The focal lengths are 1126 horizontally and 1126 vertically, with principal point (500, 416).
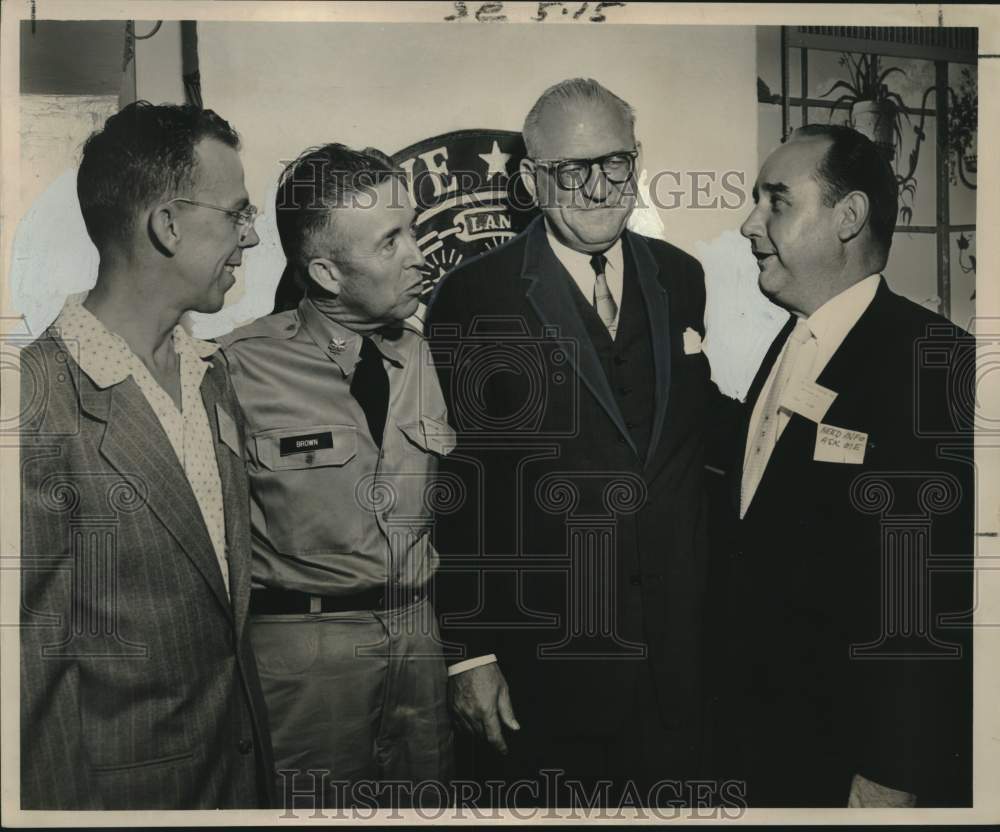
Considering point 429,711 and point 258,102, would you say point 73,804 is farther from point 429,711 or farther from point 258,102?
point 258,102

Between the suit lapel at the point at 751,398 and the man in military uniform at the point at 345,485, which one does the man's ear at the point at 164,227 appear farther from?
the suit lapel at the point at 751,398

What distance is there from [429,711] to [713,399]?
1152 mm

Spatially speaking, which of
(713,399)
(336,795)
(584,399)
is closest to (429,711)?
(336,795)

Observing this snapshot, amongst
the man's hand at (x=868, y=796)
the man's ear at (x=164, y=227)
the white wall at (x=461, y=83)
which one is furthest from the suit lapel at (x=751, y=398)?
the man's ear at (x=164, y=227)

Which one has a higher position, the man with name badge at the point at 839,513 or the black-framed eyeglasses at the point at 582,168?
the black-framed eyeglasses at the point at 582,168

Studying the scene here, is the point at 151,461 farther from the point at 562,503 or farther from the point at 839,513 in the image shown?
the point at 839,513

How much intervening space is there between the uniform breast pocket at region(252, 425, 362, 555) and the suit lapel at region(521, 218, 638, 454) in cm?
64

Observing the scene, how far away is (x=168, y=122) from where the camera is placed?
3004 millimetres

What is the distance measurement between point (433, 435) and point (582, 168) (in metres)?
0.83

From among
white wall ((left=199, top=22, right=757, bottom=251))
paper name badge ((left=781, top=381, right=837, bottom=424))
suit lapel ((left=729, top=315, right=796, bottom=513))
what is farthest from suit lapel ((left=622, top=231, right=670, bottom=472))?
paper name badge ((left=781, top=381, right=837, bottom=424))

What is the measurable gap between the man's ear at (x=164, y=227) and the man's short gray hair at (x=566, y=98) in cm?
97

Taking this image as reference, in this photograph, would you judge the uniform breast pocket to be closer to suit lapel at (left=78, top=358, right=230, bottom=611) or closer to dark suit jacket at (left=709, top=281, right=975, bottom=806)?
suit lapel at (left=78, top=358, right=230, bottom=611)

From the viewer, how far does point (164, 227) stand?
294 cm

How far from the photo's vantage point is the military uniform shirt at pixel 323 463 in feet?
9.77
